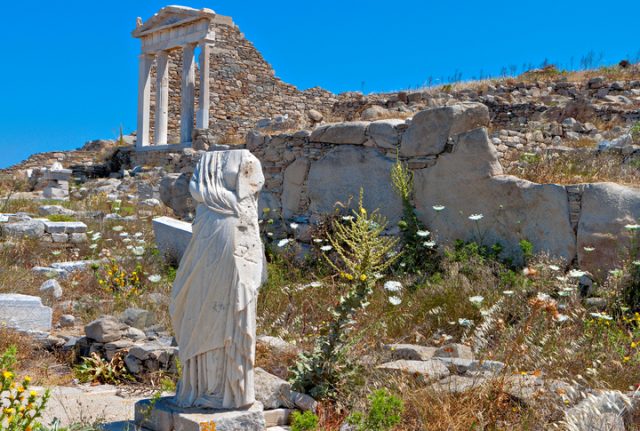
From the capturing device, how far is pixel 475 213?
812 centimetres

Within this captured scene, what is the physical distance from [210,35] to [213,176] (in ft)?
53.6

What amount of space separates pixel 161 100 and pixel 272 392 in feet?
58.0

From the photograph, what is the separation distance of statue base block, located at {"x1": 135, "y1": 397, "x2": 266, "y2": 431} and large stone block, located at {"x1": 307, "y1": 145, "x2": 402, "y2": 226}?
16.3 feet

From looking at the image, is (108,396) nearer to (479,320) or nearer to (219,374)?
(219,374)

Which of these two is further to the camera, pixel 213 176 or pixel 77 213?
pixel 77 213

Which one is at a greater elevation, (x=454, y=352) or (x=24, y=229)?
(x=24, y=229)

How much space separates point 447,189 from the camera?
8.41 m

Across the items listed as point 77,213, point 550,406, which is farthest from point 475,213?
point 77,213

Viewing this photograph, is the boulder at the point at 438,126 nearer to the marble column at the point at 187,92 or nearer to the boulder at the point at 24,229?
the boulder at the point at 24,229

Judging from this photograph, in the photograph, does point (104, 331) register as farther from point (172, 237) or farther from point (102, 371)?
point (172, 237)

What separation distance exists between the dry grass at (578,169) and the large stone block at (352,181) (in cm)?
158

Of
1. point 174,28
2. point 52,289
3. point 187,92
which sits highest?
point 174,28

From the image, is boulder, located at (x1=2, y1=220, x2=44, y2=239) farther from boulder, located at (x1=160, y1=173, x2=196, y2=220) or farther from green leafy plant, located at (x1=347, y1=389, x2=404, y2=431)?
green leafy plant, located at (x1=347, y1=389, x2=404, y2=431)

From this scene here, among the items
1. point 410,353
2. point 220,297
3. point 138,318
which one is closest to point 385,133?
point 138,318
